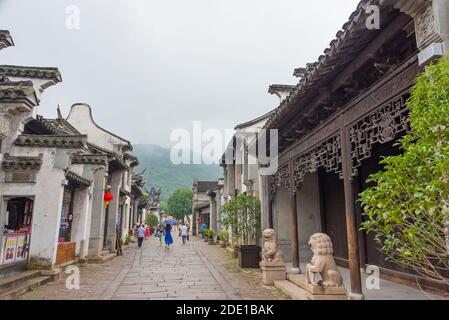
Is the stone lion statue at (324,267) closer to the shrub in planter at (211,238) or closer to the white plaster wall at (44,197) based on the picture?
the white plaster wall at (44,197)

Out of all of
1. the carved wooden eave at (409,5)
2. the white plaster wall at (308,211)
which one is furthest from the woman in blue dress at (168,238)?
the carved wooden eave at (409,5)

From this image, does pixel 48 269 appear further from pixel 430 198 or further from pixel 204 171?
pixel 204 171

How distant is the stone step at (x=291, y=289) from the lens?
5.62 m

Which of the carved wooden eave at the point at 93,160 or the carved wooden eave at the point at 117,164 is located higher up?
the carved wooden eave at the point at 117,164

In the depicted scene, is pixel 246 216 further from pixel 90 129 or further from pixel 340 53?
pixel 90 129

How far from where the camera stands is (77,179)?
10406 mm

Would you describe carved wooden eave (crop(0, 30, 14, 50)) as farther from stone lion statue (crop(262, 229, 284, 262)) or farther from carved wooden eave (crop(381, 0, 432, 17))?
carved wooden eave (crop(381, 0, 432, 17))

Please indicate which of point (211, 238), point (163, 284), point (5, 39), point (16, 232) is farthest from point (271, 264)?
point (211, 238)

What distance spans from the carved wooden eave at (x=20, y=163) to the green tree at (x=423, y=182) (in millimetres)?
8649

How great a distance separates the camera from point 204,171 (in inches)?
6398

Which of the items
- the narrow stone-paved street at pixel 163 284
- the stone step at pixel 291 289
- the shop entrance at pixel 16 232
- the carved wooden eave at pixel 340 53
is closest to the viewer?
the carved wooden eave at pixel 340 53

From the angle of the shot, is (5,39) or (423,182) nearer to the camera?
(423,182)

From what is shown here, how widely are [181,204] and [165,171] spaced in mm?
92065

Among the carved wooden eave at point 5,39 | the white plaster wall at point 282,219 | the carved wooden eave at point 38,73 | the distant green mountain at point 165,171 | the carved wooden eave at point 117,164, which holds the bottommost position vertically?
the white plaster wall at point 282,219
